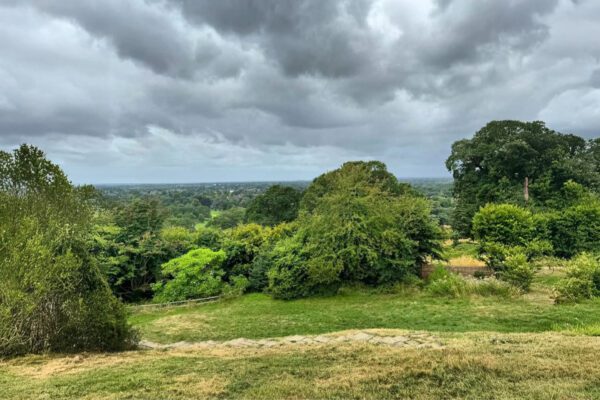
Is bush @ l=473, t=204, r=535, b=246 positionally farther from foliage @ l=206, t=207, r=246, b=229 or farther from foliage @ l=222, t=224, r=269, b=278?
foliage @ l=206, t=207, r=246, b=229

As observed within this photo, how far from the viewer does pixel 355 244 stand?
1409cm

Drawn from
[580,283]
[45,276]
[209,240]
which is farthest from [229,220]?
[580,283]

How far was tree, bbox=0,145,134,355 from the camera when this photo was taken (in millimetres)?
6527

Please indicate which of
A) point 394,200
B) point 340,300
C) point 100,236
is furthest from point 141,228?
point 394,200

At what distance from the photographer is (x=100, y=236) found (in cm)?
1750

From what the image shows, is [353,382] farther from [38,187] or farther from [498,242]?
[498,242]

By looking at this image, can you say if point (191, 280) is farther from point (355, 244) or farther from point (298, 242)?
point (355, 244)

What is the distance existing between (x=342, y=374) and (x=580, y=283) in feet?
30.3

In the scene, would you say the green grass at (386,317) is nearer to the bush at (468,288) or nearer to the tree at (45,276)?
the bush at (468,288)

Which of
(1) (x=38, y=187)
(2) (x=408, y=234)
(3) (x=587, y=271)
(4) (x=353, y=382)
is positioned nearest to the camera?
(4) (x=353, y=382)

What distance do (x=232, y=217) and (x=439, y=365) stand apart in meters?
44.7

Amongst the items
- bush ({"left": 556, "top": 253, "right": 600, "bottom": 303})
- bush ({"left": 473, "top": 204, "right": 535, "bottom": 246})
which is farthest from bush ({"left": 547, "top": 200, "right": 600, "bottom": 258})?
bush ({"left": 556, "top": 253, "right": 600, "bottom": 303})

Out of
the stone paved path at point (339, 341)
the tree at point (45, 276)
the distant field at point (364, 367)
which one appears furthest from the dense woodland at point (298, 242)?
the stone paved path at point (339, 341)

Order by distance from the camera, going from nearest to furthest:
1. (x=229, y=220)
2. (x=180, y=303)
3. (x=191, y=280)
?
(x=180, y=303) < (x=191, y=280) < (x=229, y=220)
